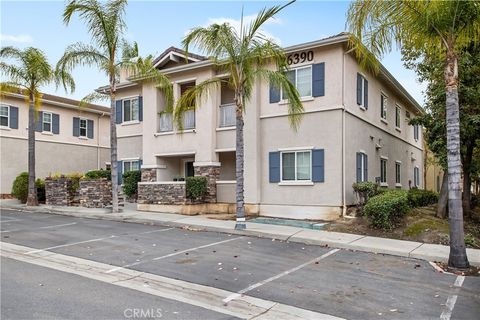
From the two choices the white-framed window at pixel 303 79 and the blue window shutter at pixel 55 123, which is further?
the blue window shutter at pixel 55 123

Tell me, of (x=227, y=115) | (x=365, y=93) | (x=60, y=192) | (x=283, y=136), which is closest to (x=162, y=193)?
(x=227, y=115)

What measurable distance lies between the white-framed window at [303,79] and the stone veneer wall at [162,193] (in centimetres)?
618

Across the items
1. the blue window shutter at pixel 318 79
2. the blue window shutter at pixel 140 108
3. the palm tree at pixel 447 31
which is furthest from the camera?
the blue window shutter at pixel 140 108

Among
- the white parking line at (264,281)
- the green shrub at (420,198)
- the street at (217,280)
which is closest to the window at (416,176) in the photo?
the green shrub at (420,198)

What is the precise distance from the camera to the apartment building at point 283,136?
15672 millimetres

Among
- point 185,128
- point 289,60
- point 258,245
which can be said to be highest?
point 289,60

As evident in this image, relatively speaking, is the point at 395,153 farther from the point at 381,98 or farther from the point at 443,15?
the point at 443,15

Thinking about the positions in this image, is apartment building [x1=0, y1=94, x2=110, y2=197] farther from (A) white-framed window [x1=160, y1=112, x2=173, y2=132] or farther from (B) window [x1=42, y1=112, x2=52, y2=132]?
(A) white-framed window [x1=160, y1=112, x2=173, y2=132]

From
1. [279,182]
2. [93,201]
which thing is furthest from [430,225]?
[93,201]

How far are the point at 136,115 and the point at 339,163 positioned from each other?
38.7 ft

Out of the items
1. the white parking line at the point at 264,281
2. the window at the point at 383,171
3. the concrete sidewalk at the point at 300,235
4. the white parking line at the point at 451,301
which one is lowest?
the white parking line at the point at 451,301

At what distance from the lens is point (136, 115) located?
22.5 metres

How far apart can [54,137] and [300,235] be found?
21.6m

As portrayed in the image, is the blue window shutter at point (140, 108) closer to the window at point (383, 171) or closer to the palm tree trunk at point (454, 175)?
the window at point (383, 171)
